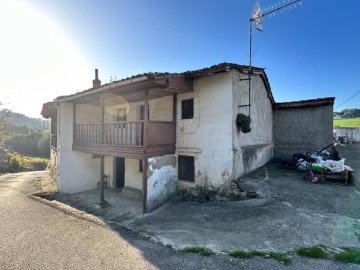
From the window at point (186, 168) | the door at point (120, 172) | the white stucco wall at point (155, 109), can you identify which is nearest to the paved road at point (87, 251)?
the window at point (186, 168)

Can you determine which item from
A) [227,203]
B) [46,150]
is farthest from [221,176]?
[46,150]

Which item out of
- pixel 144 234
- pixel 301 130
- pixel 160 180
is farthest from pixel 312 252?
pixel 301 130

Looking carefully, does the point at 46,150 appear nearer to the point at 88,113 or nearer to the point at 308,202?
the point at 88,113

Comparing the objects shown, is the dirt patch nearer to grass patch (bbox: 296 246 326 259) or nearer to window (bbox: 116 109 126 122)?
grass patch (bbox: 296 246 326 259)

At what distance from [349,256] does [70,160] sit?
13979 millimetres

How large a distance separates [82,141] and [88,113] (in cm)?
240

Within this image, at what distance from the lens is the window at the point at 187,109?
10711 millimetres

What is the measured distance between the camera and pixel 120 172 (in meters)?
14.8

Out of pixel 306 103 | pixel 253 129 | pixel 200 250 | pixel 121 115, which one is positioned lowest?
pixel 200 250

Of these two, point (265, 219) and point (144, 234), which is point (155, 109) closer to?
point (144, 234)

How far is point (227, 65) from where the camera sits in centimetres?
891

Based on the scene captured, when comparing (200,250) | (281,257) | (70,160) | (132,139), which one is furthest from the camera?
(70,160)

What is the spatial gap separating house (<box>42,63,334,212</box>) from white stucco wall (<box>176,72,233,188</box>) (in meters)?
0.04

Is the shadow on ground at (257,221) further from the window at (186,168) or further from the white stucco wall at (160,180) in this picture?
the window at (186,168)
